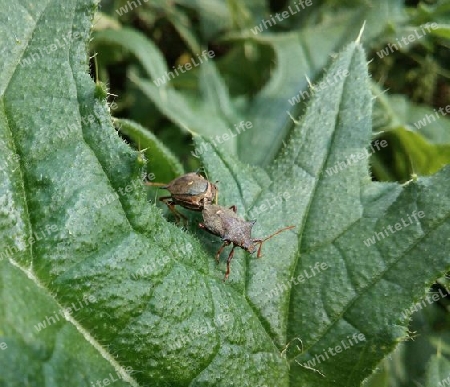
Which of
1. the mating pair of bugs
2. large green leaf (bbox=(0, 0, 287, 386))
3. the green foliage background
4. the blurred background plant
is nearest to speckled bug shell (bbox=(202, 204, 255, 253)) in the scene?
the mating pair of bugs

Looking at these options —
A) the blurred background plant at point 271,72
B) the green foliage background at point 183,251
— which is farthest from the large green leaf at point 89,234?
the blurred background plant at point 271,72

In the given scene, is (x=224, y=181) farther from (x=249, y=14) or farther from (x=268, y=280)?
(x=249, y=14)

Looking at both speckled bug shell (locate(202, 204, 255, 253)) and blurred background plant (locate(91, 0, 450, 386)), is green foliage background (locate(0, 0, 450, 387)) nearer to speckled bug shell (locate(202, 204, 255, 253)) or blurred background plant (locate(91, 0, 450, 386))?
speckled bug shell (locate(202, 204, 255, 253))

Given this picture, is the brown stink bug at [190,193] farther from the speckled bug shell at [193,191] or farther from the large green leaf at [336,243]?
the large green leaf at [336,243]

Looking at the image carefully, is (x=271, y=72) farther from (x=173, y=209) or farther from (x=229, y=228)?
(x=229, y=228)

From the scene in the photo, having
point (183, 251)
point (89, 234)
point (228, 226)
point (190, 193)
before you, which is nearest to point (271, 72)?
point (190, 193)
